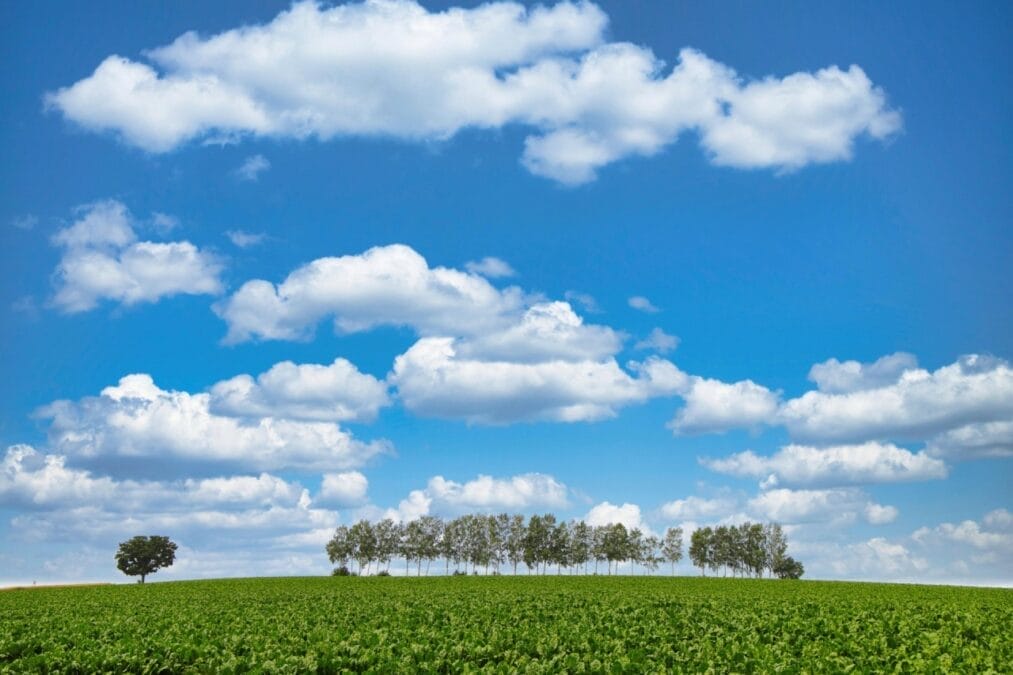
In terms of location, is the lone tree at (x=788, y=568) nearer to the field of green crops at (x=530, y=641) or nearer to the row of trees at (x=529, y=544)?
the row of trees at (x=529, y=544)

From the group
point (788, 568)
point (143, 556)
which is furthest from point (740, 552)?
point (143, 556)

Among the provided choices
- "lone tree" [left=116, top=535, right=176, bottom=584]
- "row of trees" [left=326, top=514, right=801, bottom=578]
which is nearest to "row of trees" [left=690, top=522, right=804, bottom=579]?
"row of trees" [left=326, top=514, right=801, bottom=578]

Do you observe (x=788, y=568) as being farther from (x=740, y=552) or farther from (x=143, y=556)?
(x=143, y=556)

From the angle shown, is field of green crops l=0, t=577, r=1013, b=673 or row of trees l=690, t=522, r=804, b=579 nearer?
field of green crops l=0, t=577, r=1013, b=673

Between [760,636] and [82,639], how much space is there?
26.2m

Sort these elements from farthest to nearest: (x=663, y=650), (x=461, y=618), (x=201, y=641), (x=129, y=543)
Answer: (x=129, y=543) → (x=461, y=618) → (x=201, y=641) → (x=663, y=650)

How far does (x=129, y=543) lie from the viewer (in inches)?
5458

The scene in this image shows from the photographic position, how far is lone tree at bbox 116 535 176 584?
138000 mm

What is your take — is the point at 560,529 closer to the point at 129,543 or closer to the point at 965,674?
the point at 129,543

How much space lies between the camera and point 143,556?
13875 centimetres

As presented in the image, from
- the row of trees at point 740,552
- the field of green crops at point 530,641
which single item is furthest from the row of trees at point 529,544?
the field of green crops at point 530,641

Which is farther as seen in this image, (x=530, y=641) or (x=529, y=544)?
(x=529, y=544)

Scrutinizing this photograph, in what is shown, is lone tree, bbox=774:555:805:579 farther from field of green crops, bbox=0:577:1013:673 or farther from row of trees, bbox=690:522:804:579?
field of green crops, bbox=0:577:1013:673

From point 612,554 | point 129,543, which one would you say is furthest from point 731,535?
point 129,543
